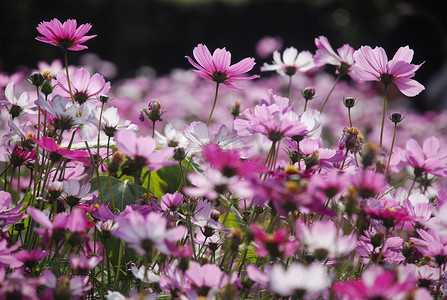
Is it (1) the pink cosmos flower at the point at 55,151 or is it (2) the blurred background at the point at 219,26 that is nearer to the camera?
(1) the pink cosmos flower at the point at 55,151

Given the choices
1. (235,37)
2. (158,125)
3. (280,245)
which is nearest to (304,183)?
(280,245)

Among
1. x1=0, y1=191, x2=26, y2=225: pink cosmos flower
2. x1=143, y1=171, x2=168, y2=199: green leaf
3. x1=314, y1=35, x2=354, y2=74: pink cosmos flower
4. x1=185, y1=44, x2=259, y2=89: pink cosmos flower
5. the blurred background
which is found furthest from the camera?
the blurred background

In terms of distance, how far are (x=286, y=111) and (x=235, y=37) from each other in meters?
A: 5.86

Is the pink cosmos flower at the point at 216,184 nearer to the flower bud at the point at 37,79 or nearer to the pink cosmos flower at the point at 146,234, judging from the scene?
the pink cosmos flower at the point at 146,234

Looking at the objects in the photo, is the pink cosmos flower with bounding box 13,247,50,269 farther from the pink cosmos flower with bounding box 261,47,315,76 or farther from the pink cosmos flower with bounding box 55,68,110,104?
the pink cosmos flower with bounding box 261,47,315,76

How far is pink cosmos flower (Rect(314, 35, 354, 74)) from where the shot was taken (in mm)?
859

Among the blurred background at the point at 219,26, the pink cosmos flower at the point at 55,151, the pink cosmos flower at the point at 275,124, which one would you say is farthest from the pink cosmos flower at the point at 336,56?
the blurred background at the point at 219,26

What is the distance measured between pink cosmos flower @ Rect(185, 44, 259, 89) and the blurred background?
4.61 m

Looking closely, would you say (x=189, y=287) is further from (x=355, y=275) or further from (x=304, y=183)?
(x=355, y=275)

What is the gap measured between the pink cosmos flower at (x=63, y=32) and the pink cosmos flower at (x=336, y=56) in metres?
0.39

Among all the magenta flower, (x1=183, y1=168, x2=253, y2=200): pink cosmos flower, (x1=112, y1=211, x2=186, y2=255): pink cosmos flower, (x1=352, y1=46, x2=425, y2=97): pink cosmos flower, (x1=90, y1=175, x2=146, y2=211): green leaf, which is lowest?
(x1=90, y1=175, x2=146, y2=211): green leaf

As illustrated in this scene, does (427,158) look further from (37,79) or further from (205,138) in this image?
(37,79)

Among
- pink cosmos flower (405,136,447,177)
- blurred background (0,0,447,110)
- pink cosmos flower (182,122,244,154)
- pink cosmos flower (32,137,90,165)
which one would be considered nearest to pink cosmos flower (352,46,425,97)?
pink cosmos flower (405,136,447,177)

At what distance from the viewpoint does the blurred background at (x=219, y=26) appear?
5.27 m
